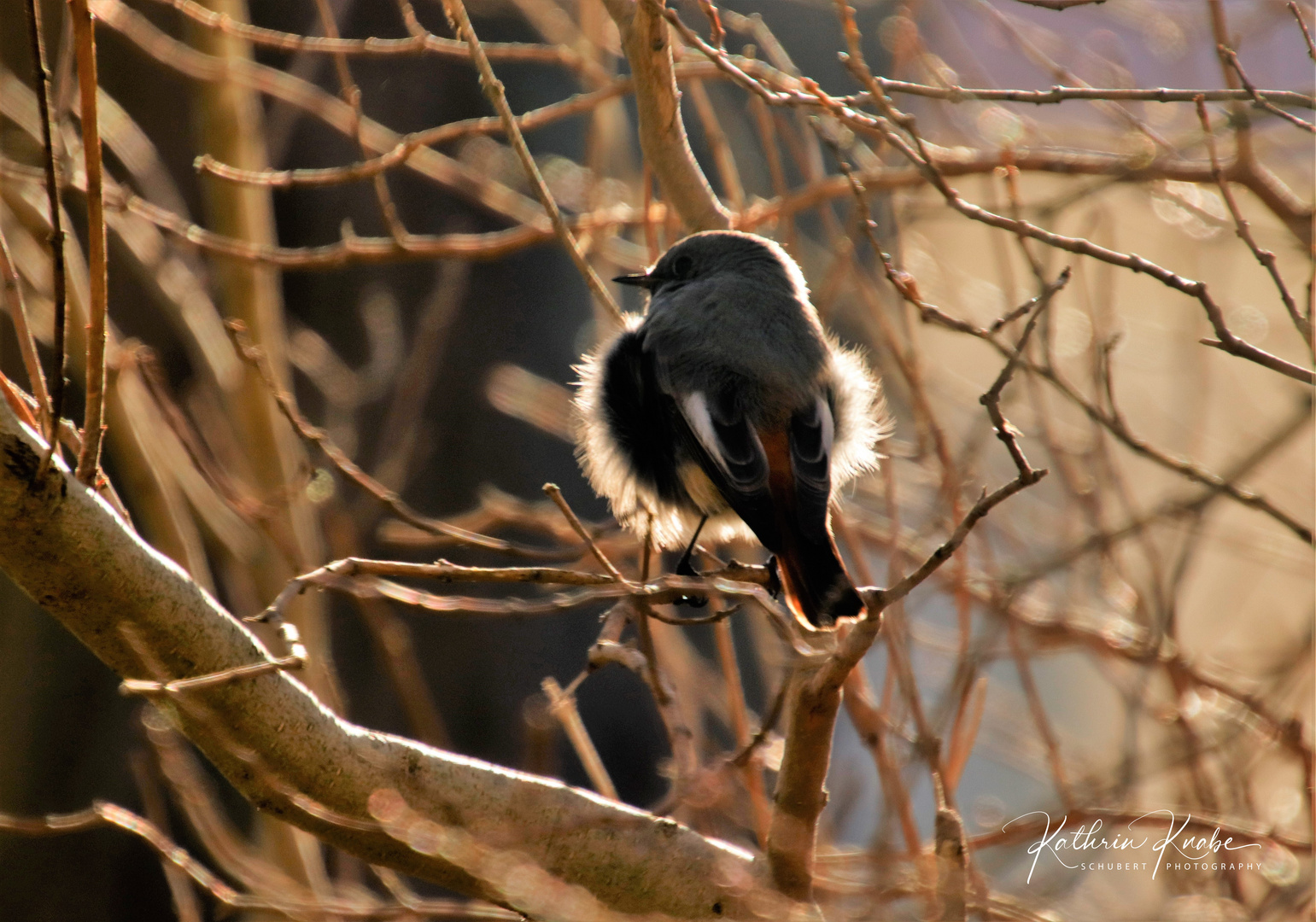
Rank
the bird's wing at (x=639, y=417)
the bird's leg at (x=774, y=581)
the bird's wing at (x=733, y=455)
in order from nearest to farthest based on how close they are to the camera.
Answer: the bird's wing at (x=733, y=455)
the bird's leg at (x=774, y=581)
the bird's wing at (x=639, y=417)

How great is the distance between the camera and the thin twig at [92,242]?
1967mm

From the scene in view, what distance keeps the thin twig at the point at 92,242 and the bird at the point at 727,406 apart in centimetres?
172

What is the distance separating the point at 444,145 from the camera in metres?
7.97

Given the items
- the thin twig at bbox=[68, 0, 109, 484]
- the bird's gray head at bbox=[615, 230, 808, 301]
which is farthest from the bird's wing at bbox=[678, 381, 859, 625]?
the thin twig at bbox=[68, 0, 109, 484]

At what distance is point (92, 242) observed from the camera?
2020 mm

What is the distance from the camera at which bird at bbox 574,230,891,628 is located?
3.38 metres

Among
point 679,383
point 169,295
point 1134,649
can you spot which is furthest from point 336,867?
point 1134,649

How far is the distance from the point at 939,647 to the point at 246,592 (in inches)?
106

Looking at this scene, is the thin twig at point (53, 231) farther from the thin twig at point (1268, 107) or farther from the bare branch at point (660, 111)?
the thin twig at point (1268, 107)

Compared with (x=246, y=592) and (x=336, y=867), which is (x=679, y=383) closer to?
(x=246, y=592)

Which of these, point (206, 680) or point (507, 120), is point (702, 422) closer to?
point (507, 120)

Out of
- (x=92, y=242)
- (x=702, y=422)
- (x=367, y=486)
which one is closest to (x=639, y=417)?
(x=702, y=422)

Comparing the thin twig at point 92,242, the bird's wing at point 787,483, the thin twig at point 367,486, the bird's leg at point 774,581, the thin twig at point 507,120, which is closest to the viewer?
the thin twig at point 92,242
